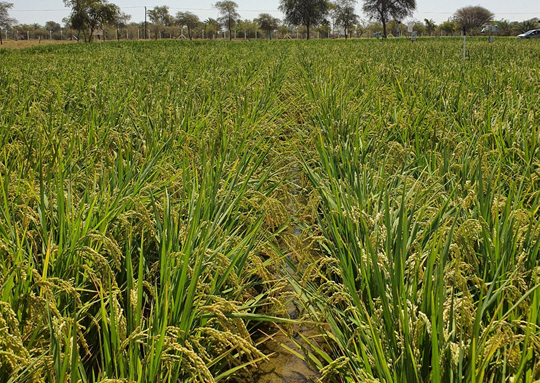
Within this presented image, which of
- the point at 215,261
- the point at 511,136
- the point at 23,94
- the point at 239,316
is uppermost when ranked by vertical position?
the point at 23,94

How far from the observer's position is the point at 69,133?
11.4 ft

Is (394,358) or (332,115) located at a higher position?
(332,115)

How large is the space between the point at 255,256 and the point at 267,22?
287 feet

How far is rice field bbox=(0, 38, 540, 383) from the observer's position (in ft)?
4.39

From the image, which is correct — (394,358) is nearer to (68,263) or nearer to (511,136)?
(68,263)

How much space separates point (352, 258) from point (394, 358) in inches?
29.0

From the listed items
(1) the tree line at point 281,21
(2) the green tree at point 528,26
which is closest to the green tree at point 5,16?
(1) the tree line at point 281,21

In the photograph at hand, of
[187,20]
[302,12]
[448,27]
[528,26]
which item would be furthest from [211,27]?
[528,26]

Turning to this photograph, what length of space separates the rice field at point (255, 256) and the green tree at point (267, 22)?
276 feet

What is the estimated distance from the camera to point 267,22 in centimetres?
8412

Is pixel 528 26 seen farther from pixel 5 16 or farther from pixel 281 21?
pixel 5 16

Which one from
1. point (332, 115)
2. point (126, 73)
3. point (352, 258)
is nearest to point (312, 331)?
→ point (352, 258)

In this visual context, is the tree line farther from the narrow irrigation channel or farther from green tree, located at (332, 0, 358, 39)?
the narrow irrigation channel

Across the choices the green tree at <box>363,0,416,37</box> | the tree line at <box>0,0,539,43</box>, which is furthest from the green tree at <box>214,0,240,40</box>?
the green tree at <box>363,0,416,37</box>
